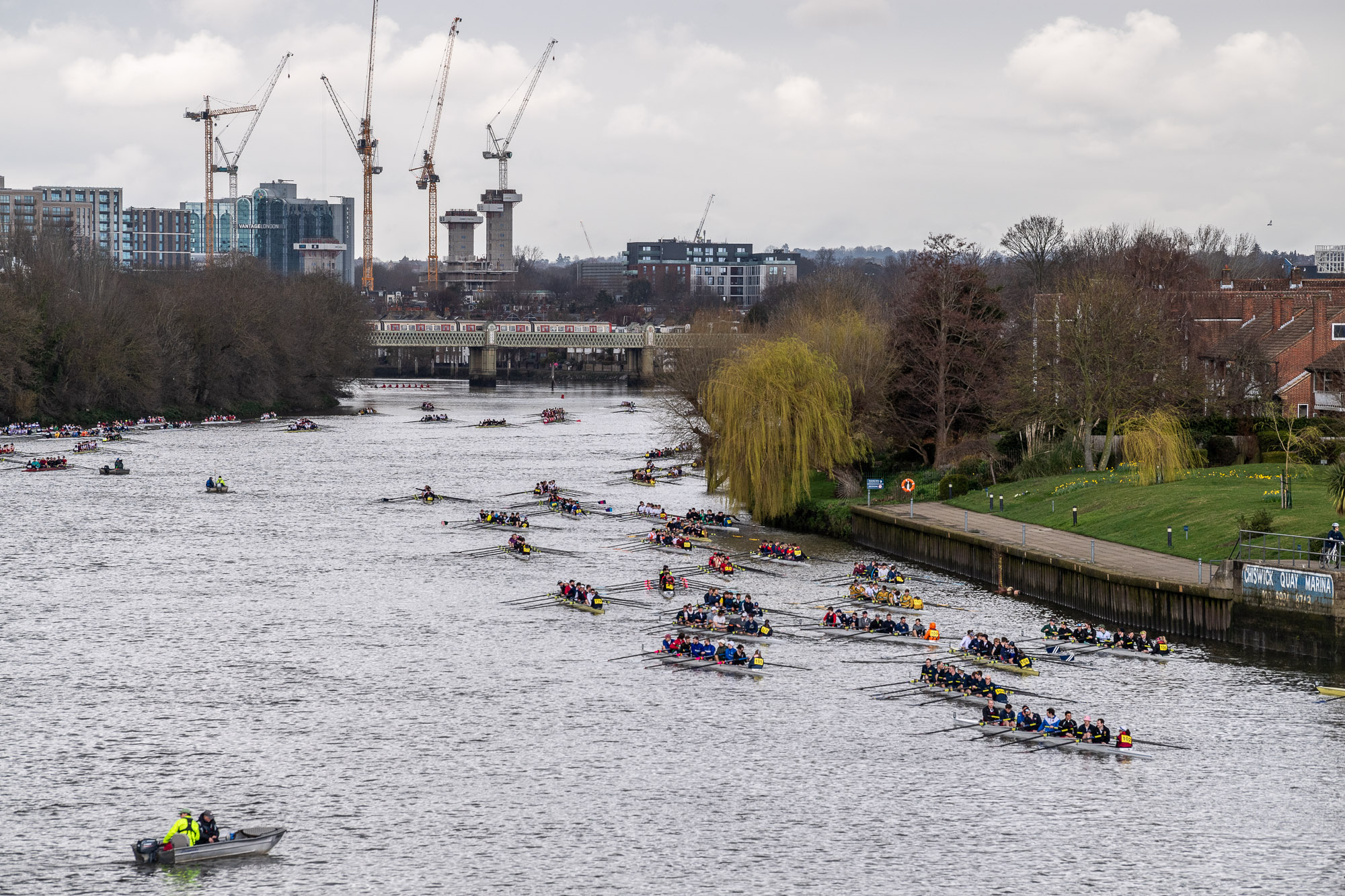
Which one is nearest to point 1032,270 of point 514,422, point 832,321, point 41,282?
point 514,422

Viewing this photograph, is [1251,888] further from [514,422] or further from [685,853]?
[514,422]

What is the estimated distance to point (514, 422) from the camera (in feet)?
514

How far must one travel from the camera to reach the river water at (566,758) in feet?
108

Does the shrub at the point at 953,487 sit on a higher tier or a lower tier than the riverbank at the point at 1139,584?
higher

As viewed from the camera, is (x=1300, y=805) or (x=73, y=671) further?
(x=73, y=671)

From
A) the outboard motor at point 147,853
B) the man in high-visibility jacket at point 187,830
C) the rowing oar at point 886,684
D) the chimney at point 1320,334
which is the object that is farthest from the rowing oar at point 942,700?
the chimney at point 1320,334

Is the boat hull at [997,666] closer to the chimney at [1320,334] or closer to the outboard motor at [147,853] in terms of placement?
the outboard motor at [147,853]

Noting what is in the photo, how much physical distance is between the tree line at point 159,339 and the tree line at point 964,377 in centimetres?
6627

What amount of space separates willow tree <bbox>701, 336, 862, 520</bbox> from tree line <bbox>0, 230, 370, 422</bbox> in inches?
2962

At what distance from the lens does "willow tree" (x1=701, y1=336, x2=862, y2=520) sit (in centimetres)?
7619

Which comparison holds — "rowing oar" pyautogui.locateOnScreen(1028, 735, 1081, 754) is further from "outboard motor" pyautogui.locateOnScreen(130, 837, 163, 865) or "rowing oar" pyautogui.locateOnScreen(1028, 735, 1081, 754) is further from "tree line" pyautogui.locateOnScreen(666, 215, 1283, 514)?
"tree line" pyautogui.locateOnScreen(666, 215, 1283, 514)

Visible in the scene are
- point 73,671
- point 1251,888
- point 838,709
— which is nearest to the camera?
point 1251,888

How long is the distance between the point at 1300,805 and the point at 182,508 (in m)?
66.5

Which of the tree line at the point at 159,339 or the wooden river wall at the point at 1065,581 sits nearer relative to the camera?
the wooden river wall at the point at 1065,581
